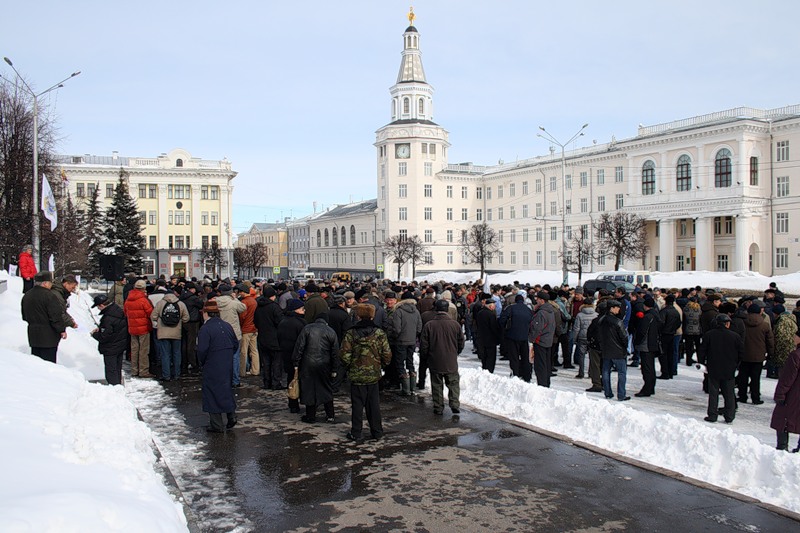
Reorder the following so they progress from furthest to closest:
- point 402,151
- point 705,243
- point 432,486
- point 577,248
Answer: point 402,151
point 577,248
point 705,243
point 432,486

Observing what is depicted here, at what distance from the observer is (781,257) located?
5406cm

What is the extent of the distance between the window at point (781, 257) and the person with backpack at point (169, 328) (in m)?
54.2

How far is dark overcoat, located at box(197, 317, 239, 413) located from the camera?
9.06 m

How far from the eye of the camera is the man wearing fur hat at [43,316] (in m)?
10.8

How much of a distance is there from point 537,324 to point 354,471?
6.11 meters

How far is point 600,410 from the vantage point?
9.43m

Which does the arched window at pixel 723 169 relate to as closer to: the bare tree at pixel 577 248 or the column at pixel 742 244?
the column at pixel 742 244

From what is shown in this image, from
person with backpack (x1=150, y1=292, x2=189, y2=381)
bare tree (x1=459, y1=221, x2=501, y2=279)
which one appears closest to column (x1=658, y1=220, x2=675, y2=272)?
bare tree (x1=459, y1=221, x2=501, y2=279)

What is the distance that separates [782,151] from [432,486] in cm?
5859

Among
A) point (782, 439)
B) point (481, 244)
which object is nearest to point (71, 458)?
point (782, 439)

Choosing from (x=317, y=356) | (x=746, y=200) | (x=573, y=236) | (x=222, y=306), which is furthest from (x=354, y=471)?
(x=573, y=236)

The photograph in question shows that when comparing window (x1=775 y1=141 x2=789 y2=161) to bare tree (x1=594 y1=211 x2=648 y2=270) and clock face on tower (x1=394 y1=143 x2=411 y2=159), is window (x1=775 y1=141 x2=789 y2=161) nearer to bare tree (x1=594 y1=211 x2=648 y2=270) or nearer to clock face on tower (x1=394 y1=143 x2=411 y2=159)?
bare tree (x1=594 y1=211 x2=648 y2=270)

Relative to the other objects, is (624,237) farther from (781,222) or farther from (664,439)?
(664,439)

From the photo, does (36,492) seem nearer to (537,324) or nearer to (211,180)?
(537,324)
